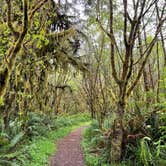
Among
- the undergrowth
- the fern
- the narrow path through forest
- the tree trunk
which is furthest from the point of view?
the narrow path through forest

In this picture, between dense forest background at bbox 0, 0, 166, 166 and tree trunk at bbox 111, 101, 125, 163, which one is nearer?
dense forest background at bbox 0, 0, 166, 166

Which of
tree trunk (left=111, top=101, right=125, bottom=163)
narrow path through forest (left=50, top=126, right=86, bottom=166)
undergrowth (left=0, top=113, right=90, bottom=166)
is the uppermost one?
tree trunk (left=111, top=101, right=125, bottom=163)

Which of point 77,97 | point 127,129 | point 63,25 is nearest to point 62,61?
point 63,25

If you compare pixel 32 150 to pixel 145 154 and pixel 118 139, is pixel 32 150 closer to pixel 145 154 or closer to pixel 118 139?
pixel 118 139

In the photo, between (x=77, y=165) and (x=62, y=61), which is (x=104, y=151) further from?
(x=62, y=61)

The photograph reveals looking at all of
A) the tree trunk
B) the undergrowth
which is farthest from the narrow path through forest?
the tree trunk

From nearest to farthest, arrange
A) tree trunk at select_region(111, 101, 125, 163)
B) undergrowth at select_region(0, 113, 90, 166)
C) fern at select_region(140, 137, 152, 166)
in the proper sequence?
fern at select_region(140, 137, 152, 166) → undergrowth at select_region(0, 113, 90, 166) → tree trunk at select_region(111, 101, 125, 163)

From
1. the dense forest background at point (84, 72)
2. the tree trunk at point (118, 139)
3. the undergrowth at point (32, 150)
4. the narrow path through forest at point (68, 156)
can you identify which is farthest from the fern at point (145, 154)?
the undergrowth at point (32, 150)

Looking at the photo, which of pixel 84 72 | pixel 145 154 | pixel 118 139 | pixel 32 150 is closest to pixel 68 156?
pixel 32 150

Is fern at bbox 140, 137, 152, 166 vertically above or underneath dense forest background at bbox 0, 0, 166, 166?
underneath

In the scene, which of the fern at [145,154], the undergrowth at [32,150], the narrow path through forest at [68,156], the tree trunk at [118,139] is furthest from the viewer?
the narrow path through forest at [68,156]

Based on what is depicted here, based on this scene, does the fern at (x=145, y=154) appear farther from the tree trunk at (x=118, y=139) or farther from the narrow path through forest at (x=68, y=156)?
the narrow path through forest at (x=68, y=156)

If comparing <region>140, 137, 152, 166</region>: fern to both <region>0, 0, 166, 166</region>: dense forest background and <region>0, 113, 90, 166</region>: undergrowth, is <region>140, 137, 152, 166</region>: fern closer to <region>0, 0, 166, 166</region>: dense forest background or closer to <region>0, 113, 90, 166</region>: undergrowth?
<region>0, 0, 166, 166</region>: dense forest background

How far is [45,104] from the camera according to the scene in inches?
803
